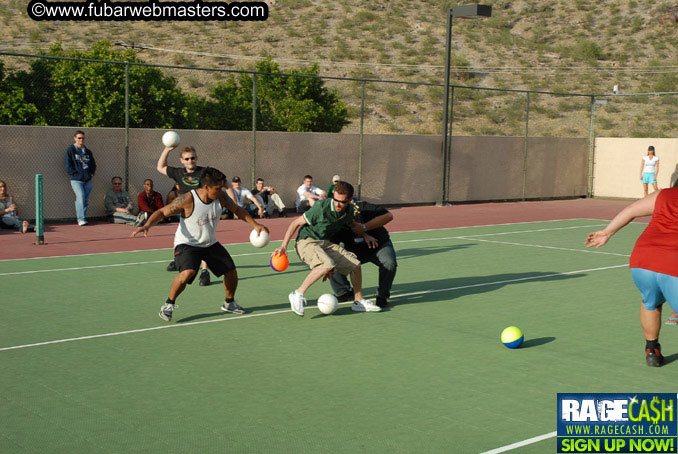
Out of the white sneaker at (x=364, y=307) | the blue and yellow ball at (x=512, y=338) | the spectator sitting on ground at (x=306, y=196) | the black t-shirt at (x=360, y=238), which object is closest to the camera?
the blue and yellow ball at (x=512, y=338)

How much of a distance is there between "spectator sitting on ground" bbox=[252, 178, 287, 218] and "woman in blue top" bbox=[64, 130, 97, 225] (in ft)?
13.9

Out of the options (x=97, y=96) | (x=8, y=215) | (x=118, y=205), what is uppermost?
(x=97, y=96)

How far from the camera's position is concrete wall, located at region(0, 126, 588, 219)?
1834 centimetres

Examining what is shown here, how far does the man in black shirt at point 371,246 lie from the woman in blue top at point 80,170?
9.51m

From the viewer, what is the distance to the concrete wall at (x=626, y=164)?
28.6m

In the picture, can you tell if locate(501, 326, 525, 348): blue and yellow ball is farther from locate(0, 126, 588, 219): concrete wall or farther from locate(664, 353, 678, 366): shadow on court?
locate(0, 126, 588, 219): concrete wall

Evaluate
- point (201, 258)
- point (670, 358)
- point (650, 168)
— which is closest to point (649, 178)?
point (650, 168)

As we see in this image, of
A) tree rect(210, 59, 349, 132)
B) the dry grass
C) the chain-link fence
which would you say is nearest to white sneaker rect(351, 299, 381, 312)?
the chain-link fence

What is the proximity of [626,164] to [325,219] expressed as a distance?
22812 mm

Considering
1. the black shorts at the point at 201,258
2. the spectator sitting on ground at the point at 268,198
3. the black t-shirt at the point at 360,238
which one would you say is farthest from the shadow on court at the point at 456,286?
the spectator sitting on ground at the point at 268,198

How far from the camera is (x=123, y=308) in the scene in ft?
32.4

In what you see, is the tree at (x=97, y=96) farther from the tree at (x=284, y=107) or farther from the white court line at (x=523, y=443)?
the white court line at (x=523, y=443)

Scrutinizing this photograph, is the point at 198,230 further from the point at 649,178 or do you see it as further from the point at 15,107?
the point at 15,107

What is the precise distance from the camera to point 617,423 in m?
5.95
